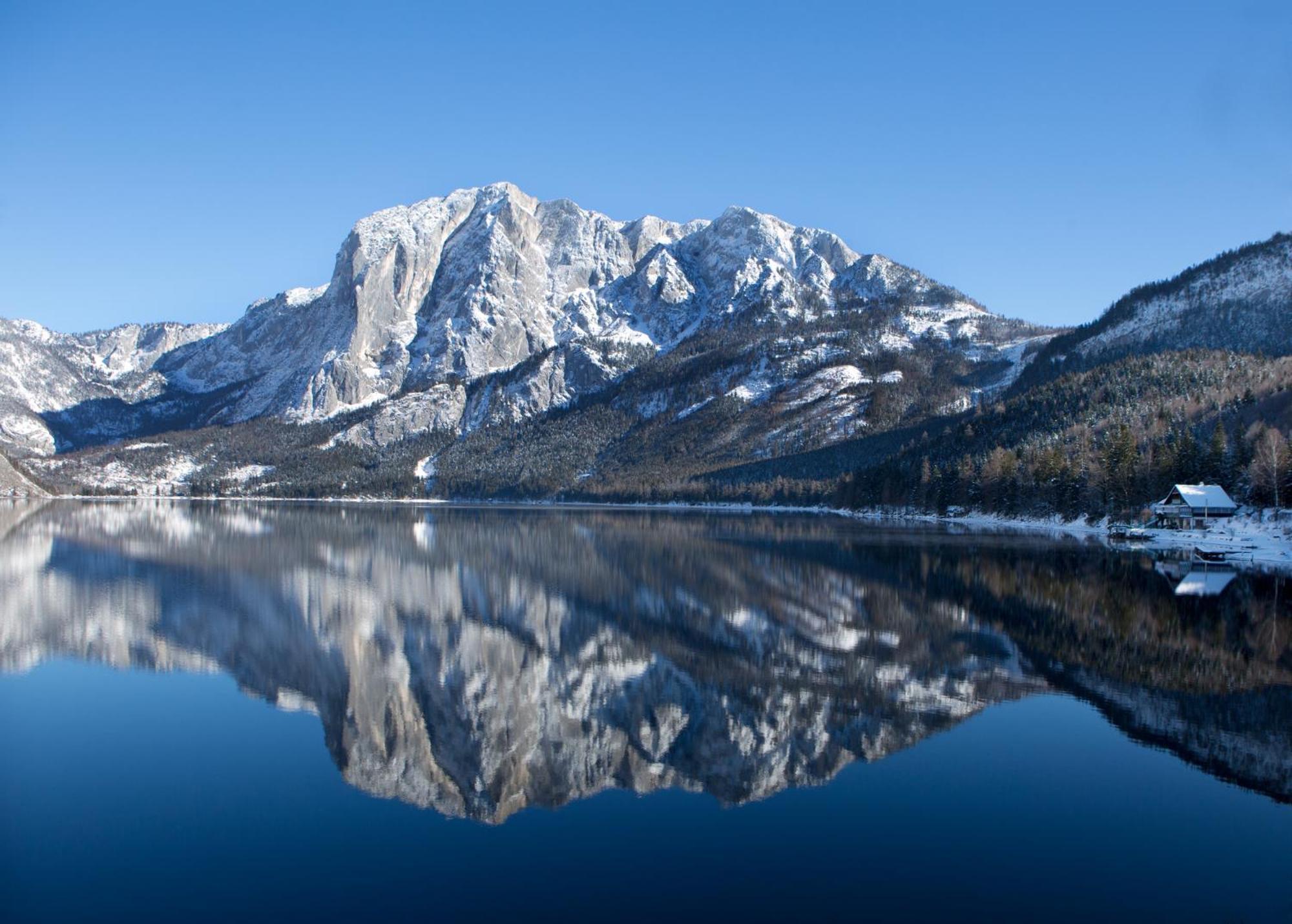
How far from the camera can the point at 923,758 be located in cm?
2294

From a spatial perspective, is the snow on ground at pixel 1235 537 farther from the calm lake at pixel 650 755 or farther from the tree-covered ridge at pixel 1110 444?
the calm lake at pixel 650 755

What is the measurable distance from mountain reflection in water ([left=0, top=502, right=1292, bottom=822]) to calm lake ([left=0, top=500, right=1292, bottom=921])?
0.19 m

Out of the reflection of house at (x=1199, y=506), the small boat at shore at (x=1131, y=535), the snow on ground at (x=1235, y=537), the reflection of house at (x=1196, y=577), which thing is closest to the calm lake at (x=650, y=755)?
the reflection of house at (x=1196, y=577)

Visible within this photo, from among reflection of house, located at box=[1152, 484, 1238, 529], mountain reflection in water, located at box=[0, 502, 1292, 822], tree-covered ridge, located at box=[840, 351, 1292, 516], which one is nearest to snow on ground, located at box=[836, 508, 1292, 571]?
reflection of house, located at box=[1152, 484, 1238, 529]

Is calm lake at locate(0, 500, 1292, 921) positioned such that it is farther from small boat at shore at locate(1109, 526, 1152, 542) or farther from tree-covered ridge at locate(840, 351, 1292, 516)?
tree-covered ridge at locate(840, 351, 1292, 516)

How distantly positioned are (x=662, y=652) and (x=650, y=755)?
39.8 feet

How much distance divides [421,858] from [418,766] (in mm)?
5695

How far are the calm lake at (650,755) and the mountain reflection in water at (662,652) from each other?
19cm

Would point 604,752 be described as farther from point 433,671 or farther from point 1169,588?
point 1169,588

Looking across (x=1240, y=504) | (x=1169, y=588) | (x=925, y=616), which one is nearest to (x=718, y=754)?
(x=925, y=616)

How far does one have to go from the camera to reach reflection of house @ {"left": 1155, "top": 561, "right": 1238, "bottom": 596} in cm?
5238

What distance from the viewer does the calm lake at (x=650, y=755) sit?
15.9 metres

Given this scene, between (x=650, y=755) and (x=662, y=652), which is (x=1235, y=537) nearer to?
(x=662, y=652)

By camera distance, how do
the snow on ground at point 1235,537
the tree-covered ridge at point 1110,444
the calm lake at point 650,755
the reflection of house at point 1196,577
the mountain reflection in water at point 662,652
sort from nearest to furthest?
the calm lake at point 650,755 < the mountain reflection in water at point 662,652 < the reflection of house at point 1196,577 < the snow on ground at point 1235,537 < the tree-covered ridge at point 1110,444
